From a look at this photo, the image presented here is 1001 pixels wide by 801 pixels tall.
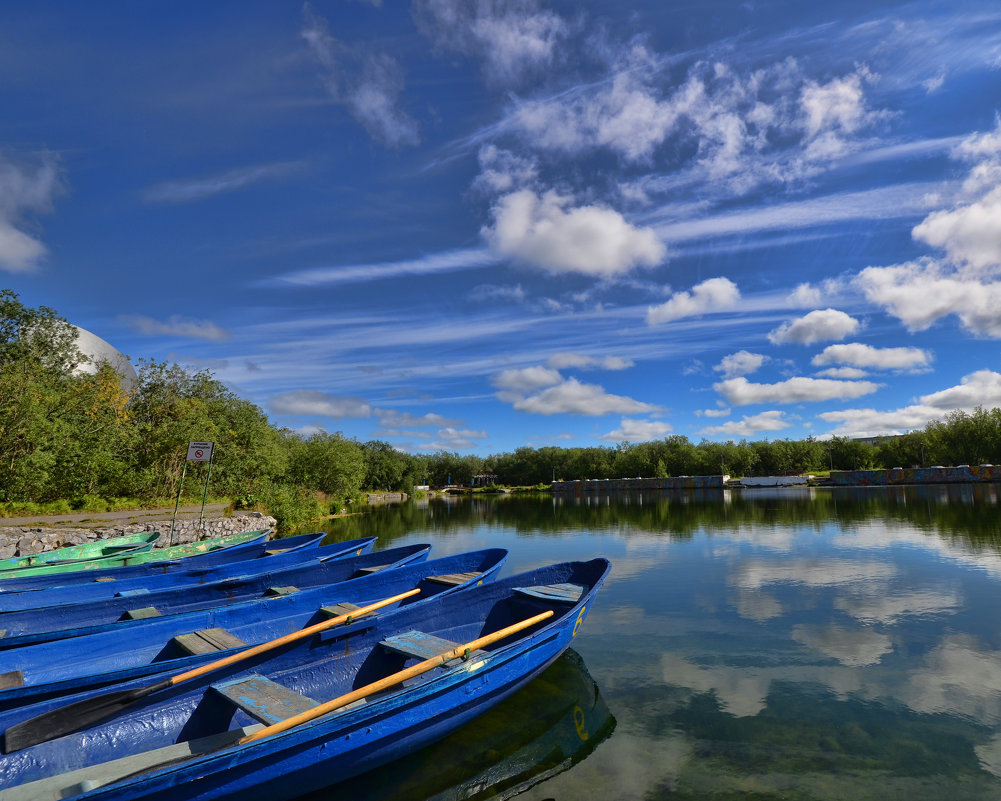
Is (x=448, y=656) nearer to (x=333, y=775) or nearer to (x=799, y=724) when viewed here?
(x=333, y=775)

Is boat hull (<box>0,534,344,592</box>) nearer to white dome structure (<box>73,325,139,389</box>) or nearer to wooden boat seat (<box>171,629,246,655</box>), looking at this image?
wooden boat seat (<box>171,629,246,655</box>)

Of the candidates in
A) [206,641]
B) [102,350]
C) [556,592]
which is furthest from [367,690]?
[102,350]

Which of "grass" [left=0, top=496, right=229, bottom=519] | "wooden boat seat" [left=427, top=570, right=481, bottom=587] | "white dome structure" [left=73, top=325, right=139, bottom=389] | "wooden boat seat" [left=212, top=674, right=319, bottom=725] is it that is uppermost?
"white dome structure" [left=73, top=325, right=139, bottom=389]

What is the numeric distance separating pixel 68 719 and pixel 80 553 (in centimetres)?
1247

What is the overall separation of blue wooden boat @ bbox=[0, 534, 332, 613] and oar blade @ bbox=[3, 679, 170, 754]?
4.12 metres

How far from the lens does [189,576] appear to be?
11.7 meters

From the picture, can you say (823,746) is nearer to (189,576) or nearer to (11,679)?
(11,679)

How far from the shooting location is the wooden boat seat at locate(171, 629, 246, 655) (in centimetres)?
630

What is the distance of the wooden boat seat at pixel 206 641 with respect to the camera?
20.7 ft

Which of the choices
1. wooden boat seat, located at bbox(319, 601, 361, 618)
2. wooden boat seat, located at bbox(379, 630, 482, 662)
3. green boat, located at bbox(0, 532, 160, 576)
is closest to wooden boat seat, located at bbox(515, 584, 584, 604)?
wooden boat seat, located at bbox(379, 630, 482, 662)

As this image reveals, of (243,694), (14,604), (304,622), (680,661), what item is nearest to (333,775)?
(243,694)

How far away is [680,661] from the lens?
9039 mm

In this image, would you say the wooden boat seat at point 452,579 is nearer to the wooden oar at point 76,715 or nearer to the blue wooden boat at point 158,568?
the wooden oar at point 76,715

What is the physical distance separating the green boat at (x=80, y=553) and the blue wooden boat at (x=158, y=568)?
2.83 feet
